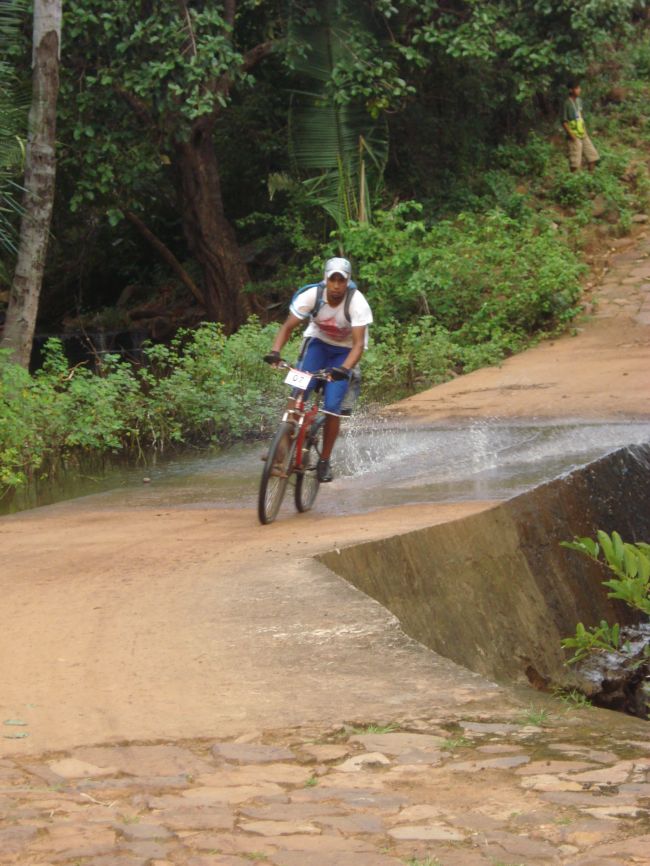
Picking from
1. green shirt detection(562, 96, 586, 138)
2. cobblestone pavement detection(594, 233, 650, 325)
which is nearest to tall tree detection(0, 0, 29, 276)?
cobblestone pavement detection(594, 233, 650, 325)

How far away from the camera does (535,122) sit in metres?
22.0

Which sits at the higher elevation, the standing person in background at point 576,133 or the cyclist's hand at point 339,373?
the standing person in background at point 576,133

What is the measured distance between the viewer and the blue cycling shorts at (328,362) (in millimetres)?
8195

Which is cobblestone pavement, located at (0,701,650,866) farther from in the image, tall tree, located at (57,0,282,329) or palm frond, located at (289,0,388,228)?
palm frond, located at (289,0,388,228)

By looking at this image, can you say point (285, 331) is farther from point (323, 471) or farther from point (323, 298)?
point (323, 471)

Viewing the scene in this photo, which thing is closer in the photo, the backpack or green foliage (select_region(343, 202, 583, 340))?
the backpack

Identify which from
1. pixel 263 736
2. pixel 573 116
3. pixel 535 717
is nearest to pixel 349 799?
pixel 263 736

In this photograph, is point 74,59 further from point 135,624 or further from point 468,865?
point 468,865

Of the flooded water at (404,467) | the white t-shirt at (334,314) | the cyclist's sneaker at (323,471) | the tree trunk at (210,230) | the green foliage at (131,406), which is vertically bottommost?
the flooded water at (404,467)

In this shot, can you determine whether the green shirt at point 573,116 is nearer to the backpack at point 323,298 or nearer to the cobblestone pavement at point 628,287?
the cobblestone pavement at point 628,287

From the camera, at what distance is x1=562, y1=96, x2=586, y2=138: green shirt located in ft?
65.0

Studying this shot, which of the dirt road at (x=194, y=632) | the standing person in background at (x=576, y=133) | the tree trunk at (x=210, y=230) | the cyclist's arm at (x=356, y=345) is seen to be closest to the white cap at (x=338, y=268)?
the cyclist's arm at (x=356, y=345)

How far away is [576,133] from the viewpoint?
20.0m

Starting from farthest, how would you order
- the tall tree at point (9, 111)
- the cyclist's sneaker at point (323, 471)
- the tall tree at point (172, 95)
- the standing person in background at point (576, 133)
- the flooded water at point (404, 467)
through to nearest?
1. the standing person in background at point (576, 133)
2. the tall tree at point (172, 95)
3. the tall tree at point (9, 111)
4. the flooded water at point (404, 467)
5. the cyclist's sneaker at point (323, 471)
